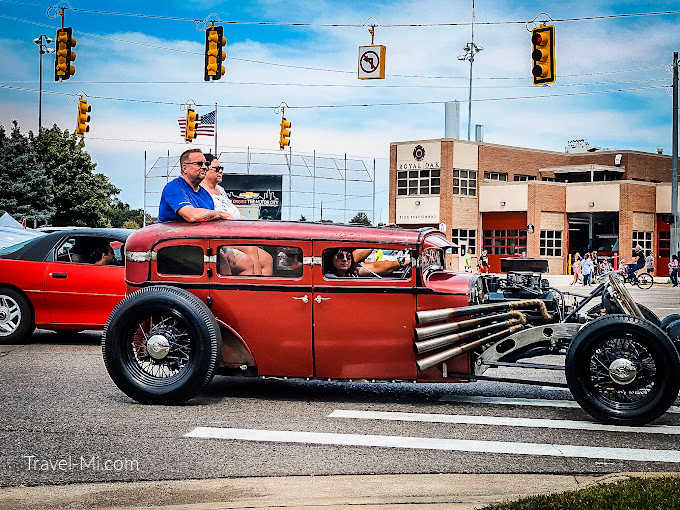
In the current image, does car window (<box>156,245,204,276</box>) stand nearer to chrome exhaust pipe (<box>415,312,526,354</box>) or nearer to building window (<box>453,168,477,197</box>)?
chrome exhaust pipe (<box>415,312,526,354</box>)

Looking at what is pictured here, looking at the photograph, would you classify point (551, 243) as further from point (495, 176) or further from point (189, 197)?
point (189, 197)

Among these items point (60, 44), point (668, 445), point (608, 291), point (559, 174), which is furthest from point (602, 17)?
point (559, 174)

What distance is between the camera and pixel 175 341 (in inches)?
284

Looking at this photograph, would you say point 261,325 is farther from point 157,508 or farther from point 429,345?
point 157,508

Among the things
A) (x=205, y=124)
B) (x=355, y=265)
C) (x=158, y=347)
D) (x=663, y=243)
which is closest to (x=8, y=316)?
(x=158, y=347)

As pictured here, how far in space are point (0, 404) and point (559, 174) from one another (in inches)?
2442

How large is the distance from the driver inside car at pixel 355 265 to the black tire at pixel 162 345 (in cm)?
110

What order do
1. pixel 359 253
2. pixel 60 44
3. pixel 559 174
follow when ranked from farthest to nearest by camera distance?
pixel 559 174, pixel 60 44, pixel 359 253

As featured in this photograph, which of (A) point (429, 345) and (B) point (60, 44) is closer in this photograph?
(A) point (429, 345)

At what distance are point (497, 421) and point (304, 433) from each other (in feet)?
5.23

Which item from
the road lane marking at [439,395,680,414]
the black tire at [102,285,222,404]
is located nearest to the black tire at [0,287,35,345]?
the black tire at [102,285,222,404]

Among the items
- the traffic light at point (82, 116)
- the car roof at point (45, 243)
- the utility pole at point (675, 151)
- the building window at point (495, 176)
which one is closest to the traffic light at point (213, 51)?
the traffic light at point (82, 116)

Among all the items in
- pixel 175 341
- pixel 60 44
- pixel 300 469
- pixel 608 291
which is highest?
pixel 60 44

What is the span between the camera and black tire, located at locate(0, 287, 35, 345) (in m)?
11.4
